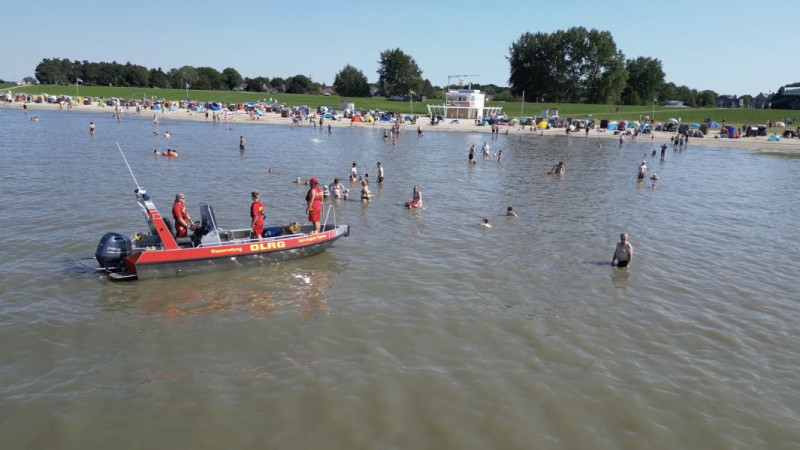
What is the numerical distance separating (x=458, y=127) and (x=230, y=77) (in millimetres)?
119507

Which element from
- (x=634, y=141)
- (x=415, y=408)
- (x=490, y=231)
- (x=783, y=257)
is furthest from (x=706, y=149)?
(x=415, y=408)

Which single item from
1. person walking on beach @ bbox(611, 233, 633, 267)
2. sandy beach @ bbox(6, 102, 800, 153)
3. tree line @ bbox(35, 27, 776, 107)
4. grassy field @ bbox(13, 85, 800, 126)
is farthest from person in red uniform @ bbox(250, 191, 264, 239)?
tree line @ bbox(35, 27, 776, 107)

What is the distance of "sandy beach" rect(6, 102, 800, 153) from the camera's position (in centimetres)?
6744

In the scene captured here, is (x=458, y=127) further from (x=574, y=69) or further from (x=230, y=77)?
(x=230, y=77)

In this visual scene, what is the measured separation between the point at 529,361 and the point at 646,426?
2.64 meters

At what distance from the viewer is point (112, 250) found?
1474 centimetres

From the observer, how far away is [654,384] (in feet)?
34.3

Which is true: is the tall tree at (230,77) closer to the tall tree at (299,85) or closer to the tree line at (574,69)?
the tall tree at (299,85)

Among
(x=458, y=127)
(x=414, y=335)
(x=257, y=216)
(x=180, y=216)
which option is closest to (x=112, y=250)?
(x=180, y=216)

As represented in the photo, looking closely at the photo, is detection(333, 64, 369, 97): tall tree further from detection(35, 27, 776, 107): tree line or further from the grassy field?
the grassy field

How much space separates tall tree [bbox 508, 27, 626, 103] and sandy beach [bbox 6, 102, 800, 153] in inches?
2057

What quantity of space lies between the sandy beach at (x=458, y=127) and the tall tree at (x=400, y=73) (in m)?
63.7

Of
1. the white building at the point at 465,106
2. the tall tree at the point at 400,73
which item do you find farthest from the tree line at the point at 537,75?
the white building at the point at 465,106

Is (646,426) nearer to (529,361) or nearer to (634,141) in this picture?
(529,361)
